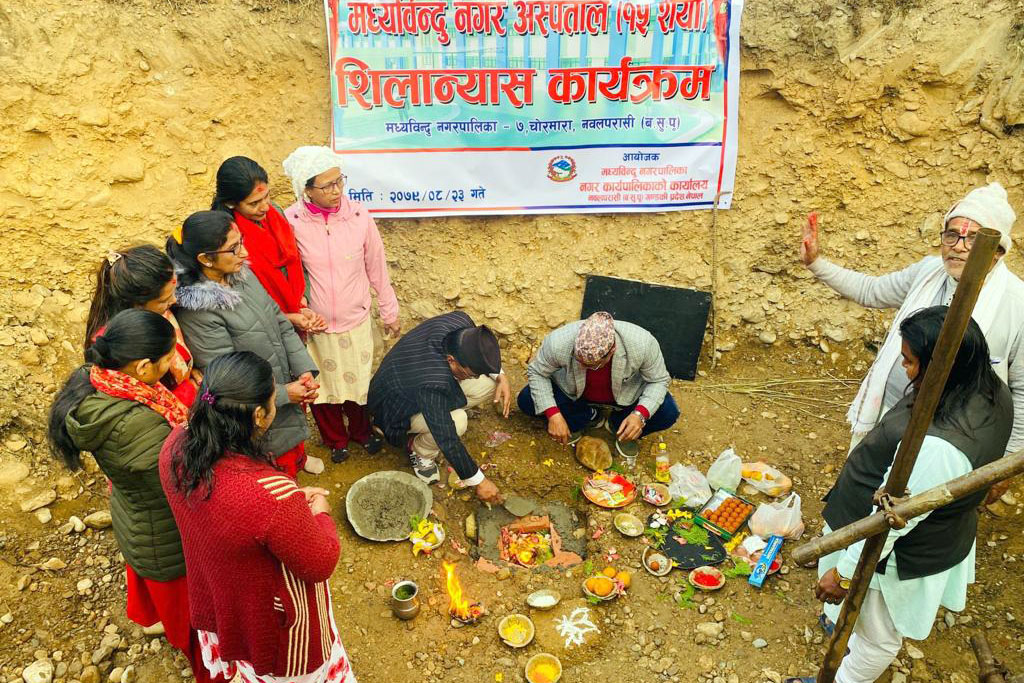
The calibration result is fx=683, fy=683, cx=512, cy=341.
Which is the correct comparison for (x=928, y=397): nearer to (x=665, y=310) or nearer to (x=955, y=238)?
(x=955, y=238)

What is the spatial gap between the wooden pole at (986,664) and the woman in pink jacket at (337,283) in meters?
3.56

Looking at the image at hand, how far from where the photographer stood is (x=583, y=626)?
3662 millimetres

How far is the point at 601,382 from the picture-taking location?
4.62 metres

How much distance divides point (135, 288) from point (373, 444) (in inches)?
87.6

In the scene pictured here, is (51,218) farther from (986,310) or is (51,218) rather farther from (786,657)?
(986,310)

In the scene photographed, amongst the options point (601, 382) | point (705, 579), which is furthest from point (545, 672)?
point (601, 382)

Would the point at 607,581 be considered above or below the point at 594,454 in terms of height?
Answer: below

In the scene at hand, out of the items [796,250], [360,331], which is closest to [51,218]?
[360,331]

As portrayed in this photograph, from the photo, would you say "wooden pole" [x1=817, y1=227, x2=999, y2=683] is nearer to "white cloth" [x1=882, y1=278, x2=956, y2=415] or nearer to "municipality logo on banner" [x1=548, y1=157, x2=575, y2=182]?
"white cloth" [x1=882, y1=278, x2=956, y2=415]

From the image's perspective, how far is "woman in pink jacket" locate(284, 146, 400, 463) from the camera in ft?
12.4

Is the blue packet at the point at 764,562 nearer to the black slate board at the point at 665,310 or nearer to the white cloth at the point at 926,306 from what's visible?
the white cloth at the point at 926,306

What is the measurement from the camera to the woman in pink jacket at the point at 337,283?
379cm

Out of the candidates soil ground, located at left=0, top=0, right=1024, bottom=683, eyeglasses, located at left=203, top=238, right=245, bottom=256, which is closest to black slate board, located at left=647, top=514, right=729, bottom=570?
soil ground, located at left=0, top=0, right=1024, bottom=683

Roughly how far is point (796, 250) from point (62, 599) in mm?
5642
